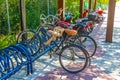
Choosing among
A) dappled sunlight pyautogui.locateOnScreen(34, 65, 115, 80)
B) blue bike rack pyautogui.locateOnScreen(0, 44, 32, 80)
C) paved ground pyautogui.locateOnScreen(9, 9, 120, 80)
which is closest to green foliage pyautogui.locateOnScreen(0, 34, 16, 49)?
paved ground pyautogui.locateOnScreen(9, 9, 120, 80)

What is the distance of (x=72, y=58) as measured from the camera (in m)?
5.61

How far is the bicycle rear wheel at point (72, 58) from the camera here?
5141mm

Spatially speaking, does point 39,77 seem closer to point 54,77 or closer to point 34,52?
point 54,77

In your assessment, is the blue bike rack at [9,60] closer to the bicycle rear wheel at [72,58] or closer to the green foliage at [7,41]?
the bicycle rear wheel at [72,58]

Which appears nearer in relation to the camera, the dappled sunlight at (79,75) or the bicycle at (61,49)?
the dappled sunlight at (79,75)

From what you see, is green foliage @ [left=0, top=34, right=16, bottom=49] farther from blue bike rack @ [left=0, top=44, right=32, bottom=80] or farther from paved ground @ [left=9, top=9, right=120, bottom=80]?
blue bike rack @ [left=0, top=44, right=32, bottom=80]

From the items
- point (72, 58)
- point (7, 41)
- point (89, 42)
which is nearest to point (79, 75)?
point (72, 58)

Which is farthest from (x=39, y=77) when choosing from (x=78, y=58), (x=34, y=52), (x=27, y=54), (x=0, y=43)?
(x=0, y=43)

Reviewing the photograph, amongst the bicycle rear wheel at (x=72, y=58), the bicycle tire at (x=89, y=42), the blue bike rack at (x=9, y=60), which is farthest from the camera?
the bicycle tire at (x=89, y=42)

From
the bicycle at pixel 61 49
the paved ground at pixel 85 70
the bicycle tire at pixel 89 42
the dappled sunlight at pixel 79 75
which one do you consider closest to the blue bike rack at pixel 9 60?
the paved ground at pixel 85 70

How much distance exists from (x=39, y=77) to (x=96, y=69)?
1436 mm

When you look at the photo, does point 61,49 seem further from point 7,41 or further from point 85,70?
point 7,41

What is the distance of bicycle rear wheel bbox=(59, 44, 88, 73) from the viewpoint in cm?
514

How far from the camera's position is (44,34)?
20.1ft
